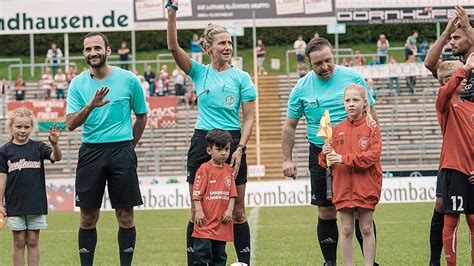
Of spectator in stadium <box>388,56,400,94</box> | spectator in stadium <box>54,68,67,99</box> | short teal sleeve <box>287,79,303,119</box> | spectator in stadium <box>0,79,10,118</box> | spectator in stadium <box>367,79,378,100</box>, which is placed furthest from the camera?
spectator in stadium <box>388,56,400,94</box>

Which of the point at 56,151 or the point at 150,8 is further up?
the point at 150,8

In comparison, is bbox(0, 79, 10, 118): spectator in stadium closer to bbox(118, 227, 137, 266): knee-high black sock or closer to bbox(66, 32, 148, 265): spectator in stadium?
bbox(66, 32, 148, 265): spectator in stadium

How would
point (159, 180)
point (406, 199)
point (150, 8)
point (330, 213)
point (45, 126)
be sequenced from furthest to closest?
point (150, 8), point (45, 126), point (159, 180), point (406, 199), point (330, 213)

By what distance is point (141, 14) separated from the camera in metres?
39.7

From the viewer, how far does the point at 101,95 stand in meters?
9.66

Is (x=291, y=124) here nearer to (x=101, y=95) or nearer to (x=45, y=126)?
(x=101, y=95)

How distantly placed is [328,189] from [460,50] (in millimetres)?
1734

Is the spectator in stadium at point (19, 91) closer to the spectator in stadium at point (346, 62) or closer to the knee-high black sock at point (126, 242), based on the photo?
the spectator in stadium at point (346, 62)

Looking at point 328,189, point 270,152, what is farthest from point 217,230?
point 270,152

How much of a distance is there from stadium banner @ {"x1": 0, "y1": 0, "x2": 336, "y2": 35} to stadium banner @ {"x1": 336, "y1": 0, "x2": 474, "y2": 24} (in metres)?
0.87

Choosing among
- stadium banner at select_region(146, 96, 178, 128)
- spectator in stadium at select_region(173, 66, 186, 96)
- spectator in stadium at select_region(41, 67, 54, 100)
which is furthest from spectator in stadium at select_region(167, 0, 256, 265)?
spectator in stadium at select_region(41, 67, 54, 100)

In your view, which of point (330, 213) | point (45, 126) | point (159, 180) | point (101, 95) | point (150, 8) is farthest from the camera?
point (150, 8)

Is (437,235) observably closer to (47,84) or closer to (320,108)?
(320,108)

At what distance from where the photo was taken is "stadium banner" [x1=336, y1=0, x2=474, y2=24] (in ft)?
131
